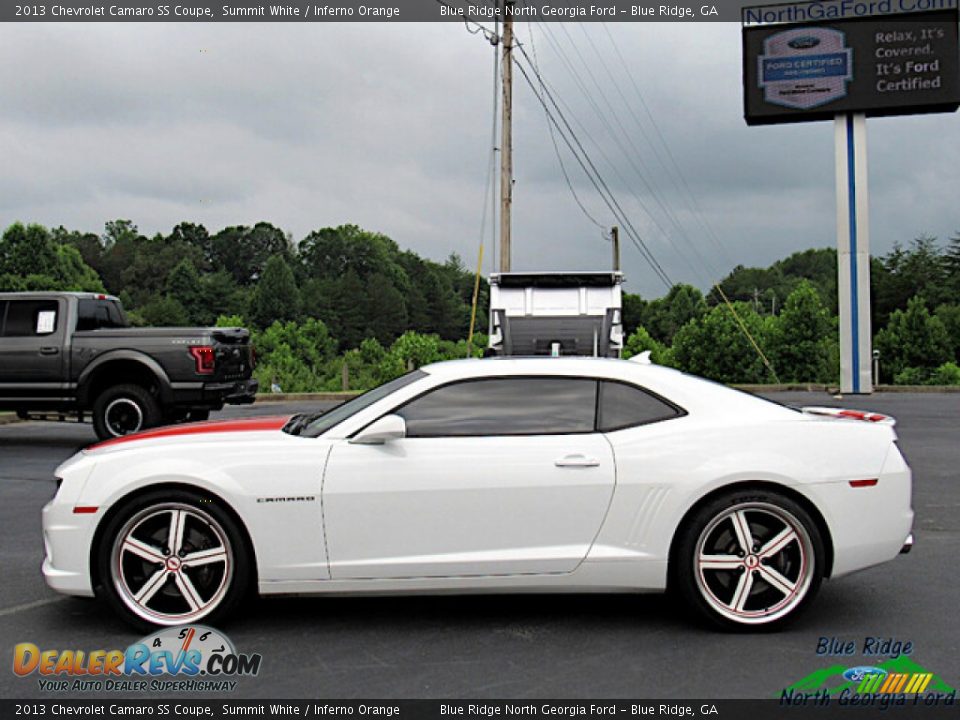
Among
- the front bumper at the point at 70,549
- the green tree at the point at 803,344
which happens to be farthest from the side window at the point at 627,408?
the green tree at the point at 803,344

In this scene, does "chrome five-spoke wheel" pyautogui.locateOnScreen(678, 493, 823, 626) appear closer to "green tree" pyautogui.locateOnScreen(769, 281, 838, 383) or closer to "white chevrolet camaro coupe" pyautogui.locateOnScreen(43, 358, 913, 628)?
"white chevrolet camaro coupe" pyautogui.locateOnScreen(43, 358, 913, 628)

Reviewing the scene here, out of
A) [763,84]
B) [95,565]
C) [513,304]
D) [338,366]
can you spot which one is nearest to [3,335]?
[513,304]

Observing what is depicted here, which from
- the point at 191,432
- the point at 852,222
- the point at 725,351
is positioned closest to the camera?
the point at 191,432

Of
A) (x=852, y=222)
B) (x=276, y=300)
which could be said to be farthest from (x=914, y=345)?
(x=276, y=300)

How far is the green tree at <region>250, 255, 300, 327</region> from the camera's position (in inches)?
3772

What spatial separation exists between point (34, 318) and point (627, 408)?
1099 centimetres

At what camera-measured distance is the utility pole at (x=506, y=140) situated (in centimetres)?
2630

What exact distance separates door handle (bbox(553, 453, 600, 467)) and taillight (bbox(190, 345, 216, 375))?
923cm

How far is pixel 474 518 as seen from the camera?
463 cm

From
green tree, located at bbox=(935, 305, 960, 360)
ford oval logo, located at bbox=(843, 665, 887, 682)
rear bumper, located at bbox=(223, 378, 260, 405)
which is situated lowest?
ford oval logo, located at bbox=(843, 665, 887, 682)

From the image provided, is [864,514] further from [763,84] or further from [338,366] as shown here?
[338,366]

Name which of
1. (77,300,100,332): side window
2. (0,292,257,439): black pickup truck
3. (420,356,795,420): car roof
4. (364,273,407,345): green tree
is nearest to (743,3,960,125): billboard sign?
(0,292,257,439): black pickup truck

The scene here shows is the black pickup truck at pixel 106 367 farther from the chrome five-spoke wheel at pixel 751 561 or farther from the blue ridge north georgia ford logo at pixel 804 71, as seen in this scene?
the blue ridge north georgia ford logo at pixel 804 71

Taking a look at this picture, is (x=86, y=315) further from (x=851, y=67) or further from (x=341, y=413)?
(x=851, y=67)
